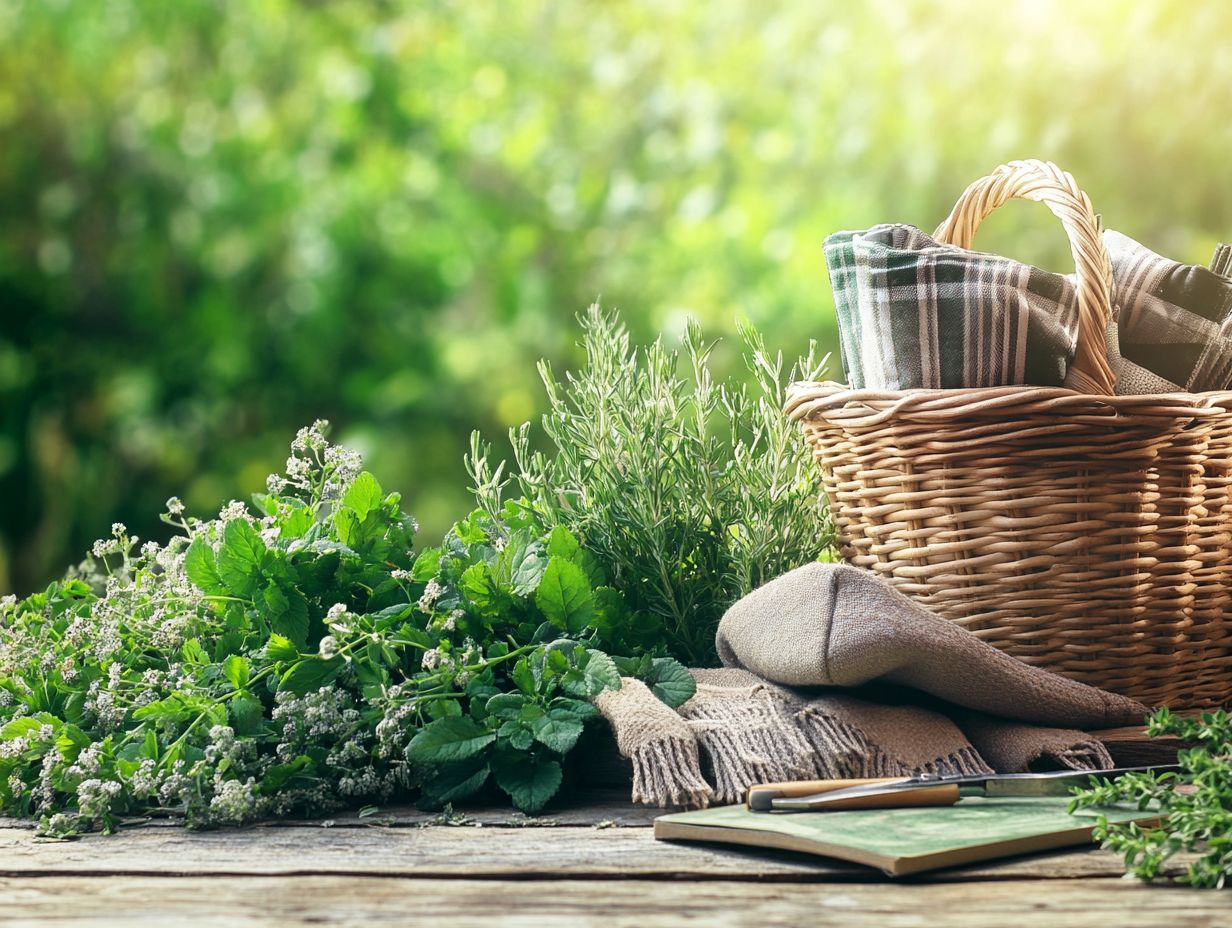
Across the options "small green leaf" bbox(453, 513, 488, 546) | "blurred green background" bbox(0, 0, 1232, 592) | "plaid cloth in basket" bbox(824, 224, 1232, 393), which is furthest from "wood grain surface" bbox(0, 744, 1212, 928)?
"blurred green background" bbox(0, 0, 1232, 592)

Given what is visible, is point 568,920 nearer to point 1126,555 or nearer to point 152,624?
point 152,624

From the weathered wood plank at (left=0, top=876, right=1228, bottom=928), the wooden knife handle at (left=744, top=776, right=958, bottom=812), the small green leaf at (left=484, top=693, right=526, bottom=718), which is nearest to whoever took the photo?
the weathered wood plank at (left=0, top=876, right=1228, bottom=928)

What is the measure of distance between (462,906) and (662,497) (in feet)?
2.07

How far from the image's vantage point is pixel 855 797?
0.93 m

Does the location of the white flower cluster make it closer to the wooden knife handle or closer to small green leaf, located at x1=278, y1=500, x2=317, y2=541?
small green leaf, located at x1=278, y1=500, x2=317, y2=541

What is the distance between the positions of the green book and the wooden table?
0.04 ft

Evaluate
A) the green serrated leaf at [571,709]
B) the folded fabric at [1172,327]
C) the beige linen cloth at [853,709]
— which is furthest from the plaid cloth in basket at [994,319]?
the green serrated leaf at [571,709]

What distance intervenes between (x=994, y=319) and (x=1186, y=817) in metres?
0.52

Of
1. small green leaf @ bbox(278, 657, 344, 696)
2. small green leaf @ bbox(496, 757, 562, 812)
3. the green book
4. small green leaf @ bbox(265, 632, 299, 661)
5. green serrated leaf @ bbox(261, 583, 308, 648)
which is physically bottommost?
the green book

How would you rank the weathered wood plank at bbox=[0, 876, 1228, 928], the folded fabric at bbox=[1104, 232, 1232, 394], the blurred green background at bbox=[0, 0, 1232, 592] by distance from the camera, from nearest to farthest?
1. the weathered wood plank at bbox=[0, 876, 1228, 928]
2. the folded fabric at bbox=[1104, 232, 1232, 394]
3. the blurred green background at bbox=[0, 0, 1232, 592]

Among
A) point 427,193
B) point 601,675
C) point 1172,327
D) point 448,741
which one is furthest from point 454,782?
point 427,193

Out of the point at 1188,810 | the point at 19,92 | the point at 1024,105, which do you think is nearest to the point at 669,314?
the point at 1024,105

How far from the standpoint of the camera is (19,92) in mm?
2908

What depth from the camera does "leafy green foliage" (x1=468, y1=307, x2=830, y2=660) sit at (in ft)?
4.38
